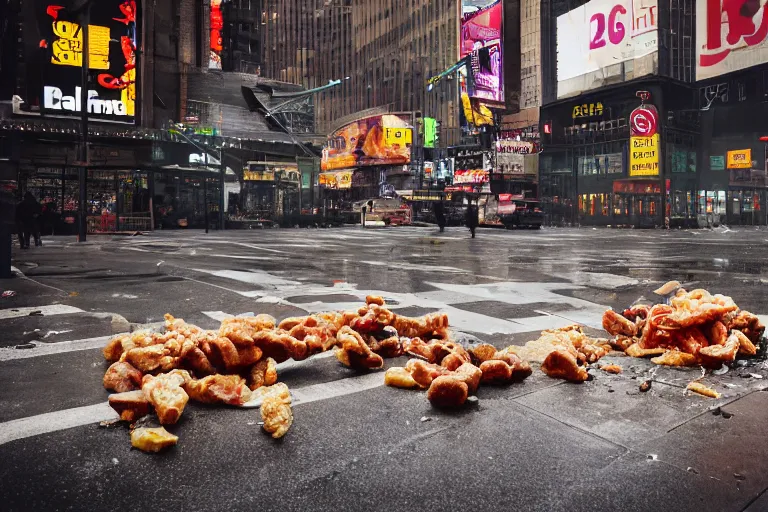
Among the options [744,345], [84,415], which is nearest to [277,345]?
[84,415]

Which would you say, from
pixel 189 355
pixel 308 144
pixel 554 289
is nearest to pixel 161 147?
pixel 308 144

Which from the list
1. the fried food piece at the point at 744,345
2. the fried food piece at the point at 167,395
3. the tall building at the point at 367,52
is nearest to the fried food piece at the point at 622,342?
the fried food piece at the point at 744,345

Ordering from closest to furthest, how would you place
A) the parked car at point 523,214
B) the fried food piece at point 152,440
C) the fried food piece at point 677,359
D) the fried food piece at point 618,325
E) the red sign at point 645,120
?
the fried food piece at point 152,440, the fried food piece at point 677,359, the fried food piece at point 618,325, the parked car at point 523,214, the red sign at point 645,120

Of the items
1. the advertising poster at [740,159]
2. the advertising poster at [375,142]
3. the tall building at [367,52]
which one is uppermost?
the tall building at [367,52]

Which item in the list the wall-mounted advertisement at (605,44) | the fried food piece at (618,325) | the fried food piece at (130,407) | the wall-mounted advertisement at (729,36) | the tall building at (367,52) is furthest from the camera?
the tall building at (367,52)

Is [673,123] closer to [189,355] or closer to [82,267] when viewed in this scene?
[82,267]

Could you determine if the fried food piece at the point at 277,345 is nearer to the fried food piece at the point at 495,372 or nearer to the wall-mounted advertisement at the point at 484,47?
the fried food piece at the point at 495,372

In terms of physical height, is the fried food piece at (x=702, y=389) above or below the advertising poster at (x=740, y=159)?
below
